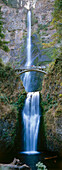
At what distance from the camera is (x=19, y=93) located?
14438 mm

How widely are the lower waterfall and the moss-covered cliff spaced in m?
0.76

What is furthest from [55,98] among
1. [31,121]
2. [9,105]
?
[9,105]

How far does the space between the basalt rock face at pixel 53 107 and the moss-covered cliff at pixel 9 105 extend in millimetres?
2670

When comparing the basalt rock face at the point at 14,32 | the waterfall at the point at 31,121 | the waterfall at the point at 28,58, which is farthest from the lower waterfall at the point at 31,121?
the basalt rock face at the point at 14,32

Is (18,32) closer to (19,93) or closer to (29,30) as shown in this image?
(29,30)

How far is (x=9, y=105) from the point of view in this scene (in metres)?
12.1

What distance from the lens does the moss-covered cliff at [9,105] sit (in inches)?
423

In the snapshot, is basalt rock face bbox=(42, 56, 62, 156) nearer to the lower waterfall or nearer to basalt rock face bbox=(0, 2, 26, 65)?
the lower waterfall

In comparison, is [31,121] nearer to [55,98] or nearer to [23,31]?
[55,98]

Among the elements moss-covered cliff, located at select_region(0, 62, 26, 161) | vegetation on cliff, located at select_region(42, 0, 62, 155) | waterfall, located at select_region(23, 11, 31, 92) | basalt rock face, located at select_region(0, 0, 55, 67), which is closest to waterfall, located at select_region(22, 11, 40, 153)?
moss-covered cliff, located at select_region(0, 62, 26, 161)

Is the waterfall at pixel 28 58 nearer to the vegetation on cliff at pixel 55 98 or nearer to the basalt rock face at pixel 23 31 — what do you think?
the basalt rock face at pixel 23 31

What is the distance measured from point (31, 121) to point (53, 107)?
3072mm

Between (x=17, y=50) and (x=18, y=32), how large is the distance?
17.1 feet

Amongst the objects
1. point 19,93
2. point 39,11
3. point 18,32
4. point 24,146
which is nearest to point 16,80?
point 19,93
